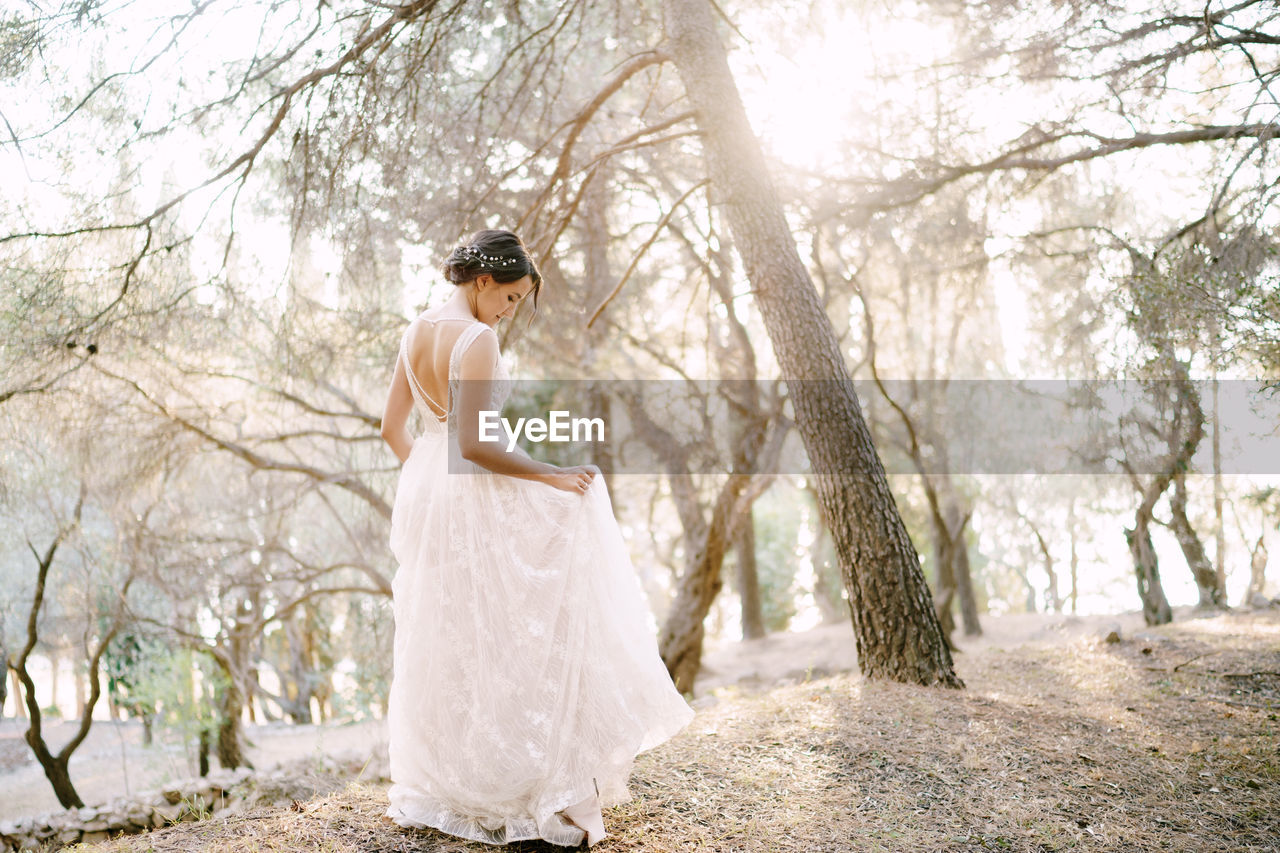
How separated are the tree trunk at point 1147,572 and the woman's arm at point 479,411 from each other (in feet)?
22.2

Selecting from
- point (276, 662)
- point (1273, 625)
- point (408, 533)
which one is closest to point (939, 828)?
point (408, 533)

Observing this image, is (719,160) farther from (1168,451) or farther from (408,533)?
(1168,451)

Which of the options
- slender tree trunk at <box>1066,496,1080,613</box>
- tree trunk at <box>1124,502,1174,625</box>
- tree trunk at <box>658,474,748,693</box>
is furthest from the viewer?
slender tree trunk at <box>1066,496,1080,613</box>

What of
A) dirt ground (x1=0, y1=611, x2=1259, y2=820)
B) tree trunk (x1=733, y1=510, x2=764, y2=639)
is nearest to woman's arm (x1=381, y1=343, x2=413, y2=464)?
dirt ground (x1=0, y1=611, x2=1259, y2=820)

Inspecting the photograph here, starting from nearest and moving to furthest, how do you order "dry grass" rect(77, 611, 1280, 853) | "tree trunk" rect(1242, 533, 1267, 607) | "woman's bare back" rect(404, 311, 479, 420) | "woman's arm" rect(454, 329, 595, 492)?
1. "woman's arm" rect(454, 329, 595, 492)
2. "woman's bare back" rect(404, 311, 479, 420)
3. "dry grass" rect(77, 611, 1280, 853)
4. "tree trunk" rect(1242, 533, 1267, 607)

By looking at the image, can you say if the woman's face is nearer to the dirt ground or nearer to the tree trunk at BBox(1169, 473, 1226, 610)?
the dirt ground

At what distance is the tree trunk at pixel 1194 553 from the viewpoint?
7.75 meters

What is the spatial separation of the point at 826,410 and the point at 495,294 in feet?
7.43

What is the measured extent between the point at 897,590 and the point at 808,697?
676 millimetres

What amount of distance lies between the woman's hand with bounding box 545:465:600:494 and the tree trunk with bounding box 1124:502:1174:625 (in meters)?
6.52

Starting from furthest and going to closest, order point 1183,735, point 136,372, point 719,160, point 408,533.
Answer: point 136,372 < point 719,160 < point 1183,735 < point 408,533

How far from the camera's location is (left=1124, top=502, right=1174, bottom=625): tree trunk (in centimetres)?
754

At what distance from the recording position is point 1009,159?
6328 millimetres

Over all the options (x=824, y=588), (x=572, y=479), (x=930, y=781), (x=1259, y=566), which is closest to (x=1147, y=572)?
(x=930, y=781)
